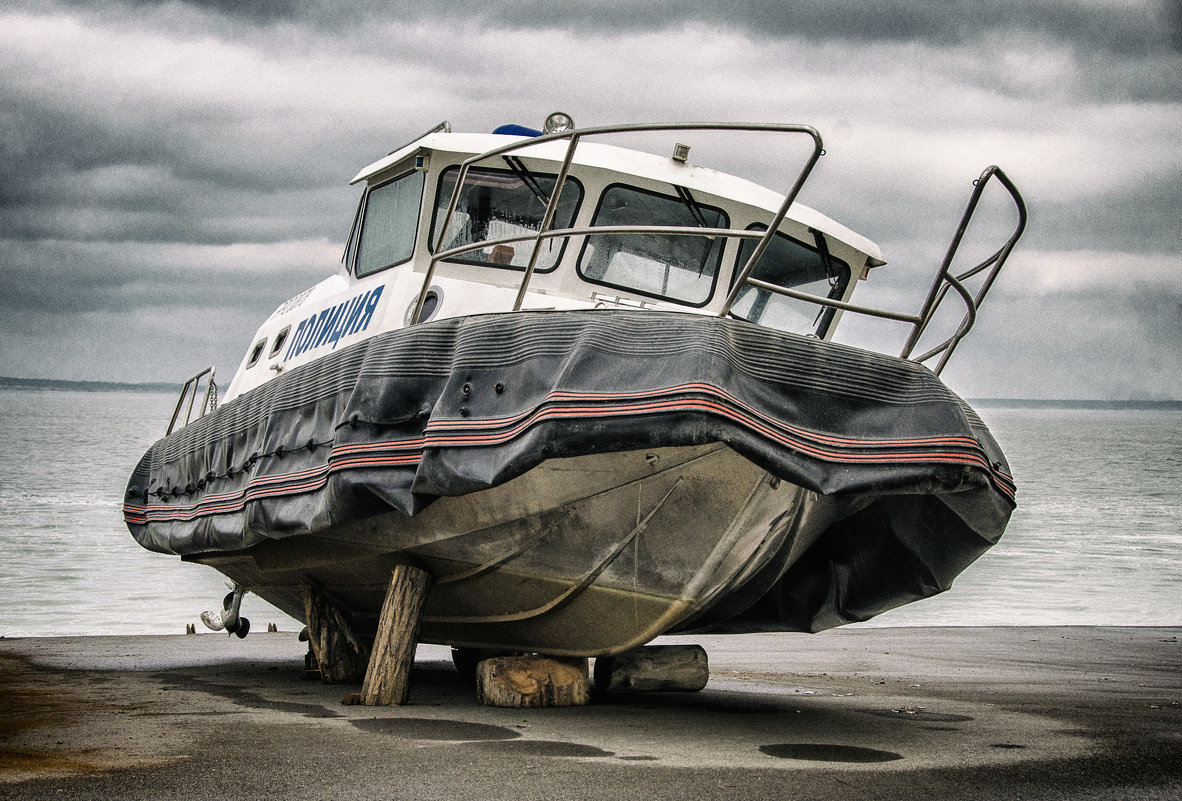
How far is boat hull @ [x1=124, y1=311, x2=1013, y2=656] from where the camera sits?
15.6 feet

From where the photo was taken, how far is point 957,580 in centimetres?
2362

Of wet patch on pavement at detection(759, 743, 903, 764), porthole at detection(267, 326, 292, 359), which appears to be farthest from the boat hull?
porthole at detection(267, 326, 292, 359)

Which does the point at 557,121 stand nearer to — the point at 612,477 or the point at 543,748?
the point at 612,477

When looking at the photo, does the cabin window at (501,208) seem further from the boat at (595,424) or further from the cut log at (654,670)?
the cut log at (654,670)

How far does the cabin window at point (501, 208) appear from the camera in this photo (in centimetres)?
683

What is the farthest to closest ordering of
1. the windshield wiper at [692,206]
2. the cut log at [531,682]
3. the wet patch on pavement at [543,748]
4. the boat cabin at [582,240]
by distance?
1. the windshield wiper at [692,206]
2. the boat cabin at [582,240]
3. the cut log at [531,682]
4. the wet patch on pavement at [543,748]

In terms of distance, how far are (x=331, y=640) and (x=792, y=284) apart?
3.93 meters

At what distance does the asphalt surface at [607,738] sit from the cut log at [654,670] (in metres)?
0.14

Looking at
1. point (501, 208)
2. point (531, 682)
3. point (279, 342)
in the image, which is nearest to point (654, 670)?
point (531, 682)

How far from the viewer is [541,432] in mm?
4742

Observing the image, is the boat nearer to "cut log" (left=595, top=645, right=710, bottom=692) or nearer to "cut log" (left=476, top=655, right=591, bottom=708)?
"cut log" (left=476, top=655, right=591, bottom=708)

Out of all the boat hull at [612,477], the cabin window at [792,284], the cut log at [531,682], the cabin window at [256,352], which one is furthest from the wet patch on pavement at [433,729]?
the cabin window at [256,352]

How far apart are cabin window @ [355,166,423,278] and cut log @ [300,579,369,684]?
88.3 inches

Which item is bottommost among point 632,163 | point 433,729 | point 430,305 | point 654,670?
point 654,670
